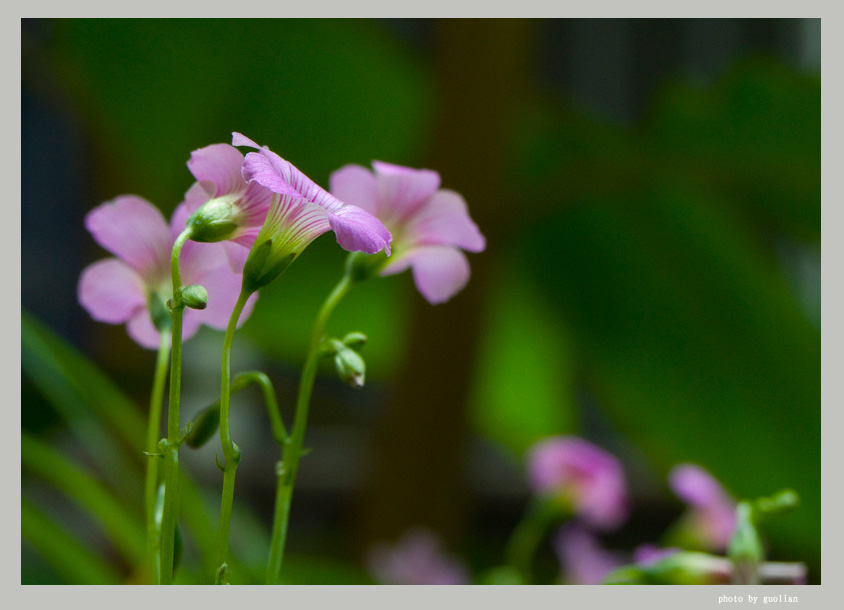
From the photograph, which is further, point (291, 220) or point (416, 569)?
point (416, 569)

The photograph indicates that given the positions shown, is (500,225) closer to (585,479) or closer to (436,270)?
(585,479)

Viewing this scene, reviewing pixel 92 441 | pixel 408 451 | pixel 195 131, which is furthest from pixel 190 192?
pixel 195 131

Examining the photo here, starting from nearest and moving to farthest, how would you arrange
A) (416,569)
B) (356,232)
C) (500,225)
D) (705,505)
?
(356,232)
(705,505)
(416,569)
(500,225)

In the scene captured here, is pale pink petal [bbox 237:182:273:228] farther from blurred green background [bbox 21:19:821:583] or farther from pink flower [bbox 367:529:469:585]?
blurred green background [bbox 21:19:821:583]

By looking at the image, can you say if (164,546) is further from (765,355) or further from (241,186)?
(765,355)

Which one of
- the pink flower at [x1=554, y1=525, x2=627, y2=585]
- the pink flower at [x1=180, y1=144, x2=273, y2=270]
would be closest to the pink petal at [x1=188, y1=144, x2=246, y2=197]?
the pink flower at [x1=180, y1=144, x2=273, y2=270]

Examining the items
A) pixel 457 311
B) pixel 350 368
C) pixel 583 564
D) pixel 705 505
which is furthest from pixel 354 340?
pixel 457 311
